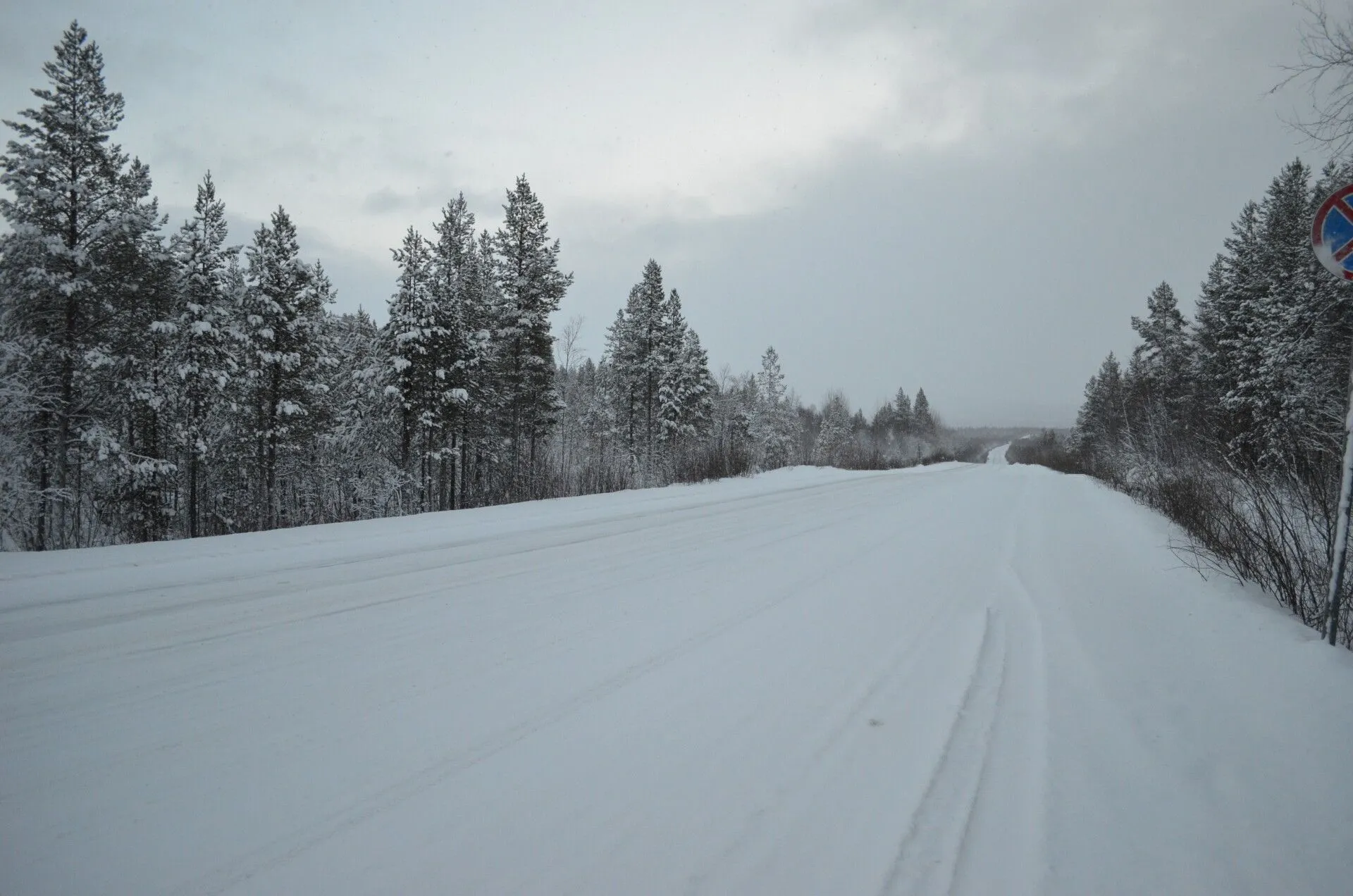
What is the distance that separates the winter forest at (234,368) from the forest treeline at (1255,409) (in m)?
12.7

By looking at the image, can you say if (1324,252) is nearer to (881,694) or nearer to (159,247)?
(881,694)

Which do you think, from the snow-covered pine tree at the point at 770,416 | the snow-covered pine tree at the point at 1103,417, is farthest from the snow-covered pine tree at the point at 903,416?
the snow-covered pine tree at the point at 770,416

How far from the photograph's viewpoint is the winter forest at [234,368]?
1365 centimetres

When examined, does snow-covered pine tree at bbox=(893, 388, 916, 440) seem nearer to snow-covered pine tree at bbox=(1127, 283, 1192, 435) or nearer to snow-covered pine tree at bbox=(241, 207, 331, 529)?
snow-covered pine tree at bbox=(1127, 283, 1192, 435)

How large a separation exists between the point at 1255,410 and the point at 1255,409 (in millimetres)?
37

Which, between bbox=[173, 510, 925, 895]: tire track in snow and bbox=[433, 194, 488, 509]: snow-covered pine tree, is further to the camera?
bbox=[433, 194, 488, 509]: snow-covered pine tree

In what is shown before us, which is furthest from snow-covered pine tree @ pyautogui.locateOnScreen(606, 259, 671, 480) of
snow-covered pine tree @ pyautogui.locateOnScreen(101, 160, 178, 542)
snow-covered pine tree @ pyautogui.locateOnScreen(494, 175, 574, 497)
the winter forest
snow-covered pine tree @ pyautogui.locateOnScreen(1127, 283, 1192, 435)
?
snow-covered pine tree @ pyautogui.locateOnScreen(1127, 283, 1192, 435)

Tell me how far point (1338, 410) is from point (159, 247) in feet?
91.2

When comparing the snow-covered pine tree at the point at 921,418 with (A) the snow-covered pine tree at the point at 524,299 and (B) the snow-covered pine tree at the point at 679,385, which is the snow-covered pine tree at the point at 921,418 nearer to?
(B) the snow-covered pine tree at the point at 679,385

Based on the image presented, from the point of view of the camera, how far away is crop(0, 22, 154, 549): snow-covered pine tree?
43.9 ft

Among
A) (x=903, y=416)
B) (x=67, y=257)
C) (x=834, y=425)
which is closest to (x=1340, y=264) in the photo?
(x=67, y=257)

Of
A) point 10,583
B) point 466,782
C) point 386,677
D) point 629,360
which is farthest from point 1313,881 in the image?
point 629,360

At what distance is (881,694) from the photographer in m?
2.83

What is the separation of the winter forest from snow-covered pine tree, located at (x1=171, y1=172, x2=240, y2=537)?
0.07 meters
